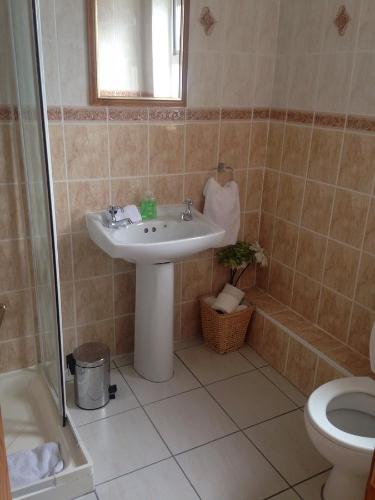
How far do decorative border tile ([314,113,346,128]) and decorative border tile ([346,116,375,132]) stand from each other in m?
0.04

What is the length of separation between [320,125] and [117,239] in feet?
3.79

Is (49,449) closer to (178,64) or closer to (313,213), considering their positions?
(313,213)

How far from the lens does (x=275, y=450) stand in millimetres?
2023

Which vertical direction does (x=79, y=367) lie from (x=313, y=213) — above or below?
below

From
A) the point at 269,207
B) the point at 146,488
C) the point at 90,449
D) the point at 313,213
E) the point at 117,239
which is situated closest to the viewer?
the point at 146,488

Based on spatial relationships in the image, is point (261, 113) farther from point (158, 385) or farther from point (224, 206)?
point (158, 385)

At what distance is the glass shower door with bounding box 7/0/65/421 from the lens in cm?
147

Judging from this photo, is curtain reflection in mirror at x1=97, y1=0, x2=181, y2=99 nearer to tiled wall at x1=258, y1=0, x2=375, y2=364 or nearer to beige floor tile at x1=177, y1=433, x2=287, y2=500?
tiled wall at x1=258, y1=0, x2=375, y2=364

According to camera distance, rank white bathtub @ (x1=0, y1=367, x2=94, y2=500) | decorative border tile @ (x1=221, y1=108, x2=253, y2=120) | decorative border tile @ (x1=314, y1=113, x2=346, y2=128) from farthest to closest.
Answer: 1. decorative border tile @ (x1=221, y1=108, x2=253, y2=120)
2. decorative border tile @ (x1=314, y1=113, x2=346, y2=128)
3. white bathtub @ (x1=0, y1=367, x2=94, y2=500)

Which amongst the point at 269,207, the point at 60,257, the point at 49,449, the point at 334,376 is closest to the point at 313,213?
the point at 269,207

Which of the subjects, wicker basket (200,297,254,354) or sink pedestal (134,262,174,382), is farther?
wicker basket (200,297,254,354)

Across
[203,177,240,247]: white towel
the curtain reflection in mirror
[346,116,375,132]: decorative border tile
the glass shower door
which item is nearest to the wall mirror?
the curtain reflection in mirror

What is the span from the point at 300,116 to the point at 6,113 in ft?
4.73

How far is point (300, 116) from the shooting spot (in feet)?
7.81
